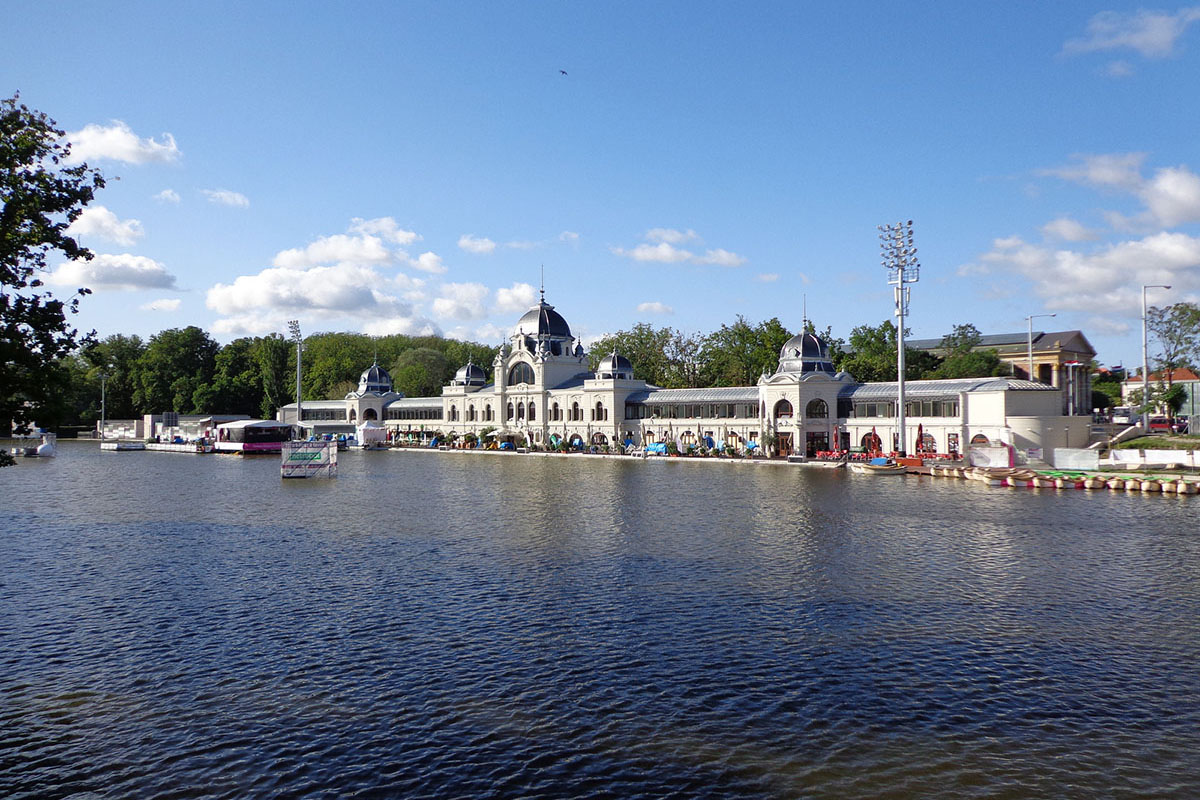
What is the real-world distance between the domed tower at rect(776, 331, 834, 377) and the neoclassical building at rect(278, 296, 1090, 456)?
0.47ft

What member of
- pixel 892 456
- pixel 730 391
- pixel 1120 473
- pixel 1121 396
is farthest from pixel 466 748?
pixel 1121 396

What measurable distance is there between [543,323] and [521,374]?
27.2 feet

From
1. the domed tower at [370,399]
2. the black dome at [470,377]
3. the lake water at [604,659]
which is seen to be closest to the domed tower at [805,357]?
the lake water at [604,659]

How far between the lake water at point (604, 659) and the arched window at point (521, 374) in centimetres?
8198

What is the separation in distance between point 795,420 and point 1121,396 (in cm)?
8813

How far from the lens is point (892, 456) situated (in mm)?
81250

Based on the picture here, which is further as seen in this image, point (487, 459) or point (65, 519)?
point (487, 459)

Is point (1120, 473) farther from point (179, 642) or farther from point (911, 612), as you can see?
point (179, 642)

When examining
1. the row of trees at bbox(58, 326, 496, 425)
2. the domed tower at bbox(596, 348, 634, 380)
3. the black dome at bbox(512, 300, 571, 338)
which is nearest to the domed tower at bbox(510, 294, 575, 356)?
the black dome at bbox(512, 300, 571, 338)

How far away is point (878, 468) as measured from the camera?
77.9m

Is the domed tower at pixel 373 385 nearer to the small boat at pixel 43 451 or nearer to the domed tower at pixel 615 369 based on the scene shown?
the small boat at pixel 43 451

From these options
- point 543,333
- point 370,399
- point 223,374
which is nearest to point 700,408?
point 543,333

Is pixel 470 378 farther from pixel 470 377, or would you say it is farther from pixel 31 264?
pixel 31 264

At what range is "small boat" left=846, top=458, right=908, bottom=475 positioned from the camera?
252ft
